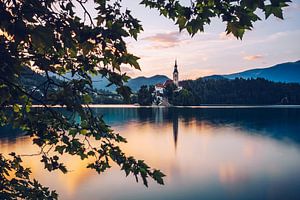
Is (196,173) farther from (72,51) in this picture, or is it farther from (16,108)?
(72,51)

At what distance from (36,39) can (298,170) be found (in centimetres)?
3142

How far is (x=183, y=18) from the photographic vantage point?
12.3ft

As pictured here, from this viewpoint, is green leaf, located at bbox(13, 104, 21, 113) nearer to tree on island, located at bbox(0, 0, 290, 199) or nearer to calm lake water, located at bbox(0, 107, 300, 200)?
tree on island, located at bbox(0, 0, 290, 199)

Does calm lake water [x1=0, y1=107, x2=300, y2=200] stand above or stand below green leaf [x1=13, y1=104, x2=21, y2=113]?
below

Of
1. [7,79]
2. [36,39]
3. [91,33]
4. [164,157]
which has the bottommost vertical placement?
[164,157]

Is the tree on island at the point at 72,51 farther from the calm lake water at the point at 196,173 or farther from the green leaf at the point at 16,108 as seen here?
the calm lake water at the point at 196,173

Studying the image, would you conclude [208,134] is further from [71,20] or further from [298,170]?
[71,20]

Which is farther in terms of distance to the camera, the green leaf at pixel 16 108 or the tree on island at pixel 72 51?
the green leaf at pixel 16 108

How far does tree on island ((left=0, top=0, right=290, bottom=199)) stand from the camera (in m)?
3.18

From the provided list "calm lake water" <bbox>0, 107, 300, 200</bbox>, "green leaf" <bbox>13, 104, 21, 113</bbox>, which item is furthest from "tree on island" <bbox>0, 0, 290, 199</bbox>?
"calm lake water" <bbox>0, 107, 300, 200</bbox>

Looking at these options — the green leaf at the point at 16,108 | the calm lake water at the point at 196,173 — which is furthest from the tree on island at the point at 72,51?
the calm lake water at the point at 196,173

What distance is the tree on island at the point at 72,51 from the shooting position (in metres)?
3.18

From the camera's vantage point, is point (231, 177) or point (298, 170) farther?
point (298, 170)

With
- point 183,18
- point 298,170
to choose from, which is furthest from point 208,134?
point 183,18
